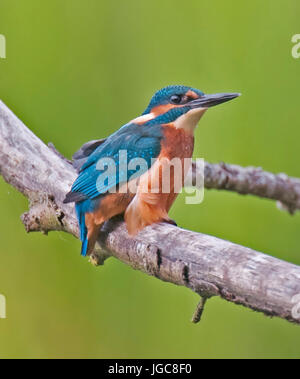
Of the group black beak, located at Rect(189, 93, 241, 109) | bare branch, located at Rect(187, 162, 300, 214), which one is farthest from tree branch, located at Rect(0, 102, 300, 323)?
black beak, located at Rect(189, 93, 241, 109)

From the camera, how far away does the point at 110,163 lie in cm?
140

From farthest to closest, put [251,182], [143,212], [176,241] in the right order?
[251,182]
[143,212]
[176,241]

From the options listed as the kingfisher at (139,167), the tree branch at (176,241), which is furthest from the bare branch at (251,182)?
the kingfisher at (139,167)

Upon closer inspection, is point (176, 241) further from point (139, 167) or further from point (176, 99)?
point (176, 99)

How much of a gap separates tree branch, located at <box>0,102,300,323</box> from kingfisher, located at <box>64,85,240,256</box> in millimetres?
49

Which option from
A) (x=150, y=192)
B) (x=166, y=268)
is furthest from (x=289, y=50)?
(x=166, y=268)

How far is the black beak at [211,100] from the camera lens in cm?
139

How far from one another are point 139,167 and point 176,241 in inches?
9.9

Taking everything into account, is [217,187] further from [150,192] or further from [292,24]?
[292,24]

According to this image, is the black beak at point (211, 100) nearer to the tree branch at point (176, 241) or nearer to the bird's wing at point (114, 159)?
the bird's wing at point (114, 159)

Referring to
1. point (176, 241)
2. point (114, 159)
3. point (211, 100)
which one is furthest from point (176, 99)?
point (176, 241)

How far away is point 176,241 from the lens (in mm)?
1209

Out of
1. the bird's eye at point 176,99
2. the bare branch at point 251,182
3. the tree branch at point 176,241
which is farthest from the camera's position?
the bare branch at point 251,182
